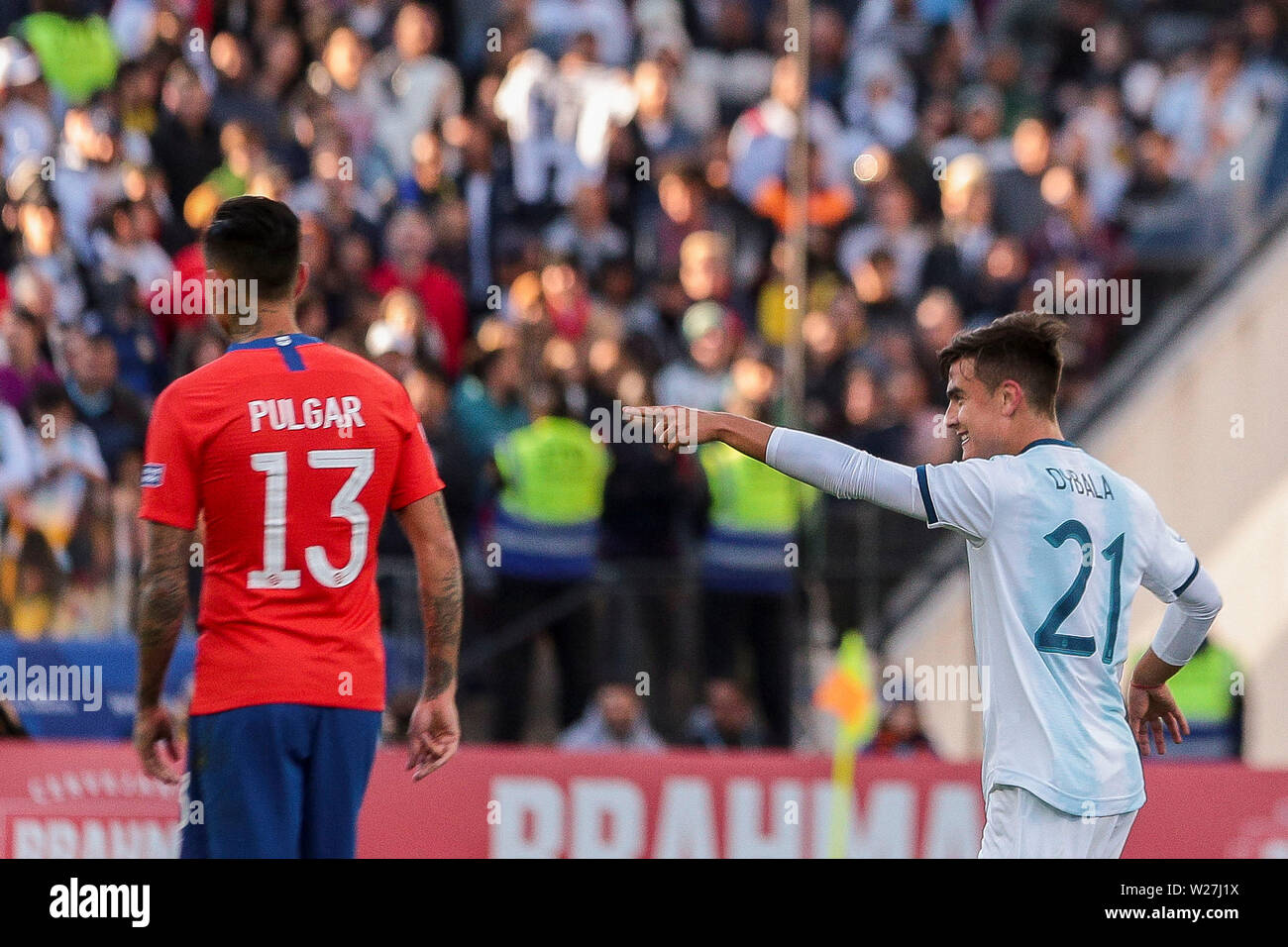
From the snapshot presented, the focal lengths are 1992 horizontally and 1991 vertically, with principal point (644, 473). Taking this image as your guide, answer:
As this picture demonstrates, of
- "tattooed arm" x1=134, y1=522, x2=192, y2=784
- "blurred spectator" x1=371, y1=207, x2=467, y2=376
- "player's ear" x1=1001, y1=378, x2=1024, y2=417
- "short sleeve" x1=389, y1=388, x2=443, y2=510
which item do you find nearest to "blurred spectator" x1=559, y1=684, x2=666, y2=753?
"blurred spectator" x1=371, y1=207, x2=467, y2=376

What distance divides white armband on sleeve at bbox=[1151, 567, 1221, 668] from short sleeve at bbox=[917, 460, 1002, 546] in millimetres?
670

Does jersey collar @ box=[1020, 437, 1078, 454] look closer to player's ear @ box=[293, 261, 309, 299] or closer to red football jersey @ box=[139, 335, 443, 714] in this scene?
red football jersey @ box=[139, 335, 443, 714]

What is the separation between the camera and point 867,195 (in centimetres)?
1266

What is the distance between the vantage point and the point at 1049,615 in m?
4.77

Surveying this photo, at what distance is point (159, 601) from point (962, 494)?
2.02 metres

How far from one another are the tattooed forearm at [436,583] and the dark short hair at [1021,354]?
4.77 feet

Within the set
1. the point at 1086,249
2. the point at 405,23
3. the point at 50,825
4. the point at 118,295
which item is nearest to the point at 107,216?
the point at 118,295

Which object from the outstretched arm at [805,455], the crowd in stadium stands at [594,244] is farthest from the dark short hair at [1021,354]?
the crowd in stadium stands at [594,244]

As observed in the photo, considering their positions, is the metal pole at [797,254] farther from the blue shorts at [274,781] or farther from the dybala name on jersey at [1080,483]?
the blue shorts at [274,781]

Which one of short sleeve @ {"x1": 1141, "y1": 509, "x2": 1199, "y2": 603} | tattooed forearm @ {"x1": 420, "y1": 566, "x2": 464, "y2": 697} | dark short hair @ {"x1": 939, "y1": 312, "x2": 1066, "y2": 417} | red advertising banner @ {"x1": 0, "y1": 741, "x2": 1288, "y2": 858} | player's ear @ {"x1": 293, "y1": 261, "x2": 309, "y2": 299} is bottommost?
red advertising banner @ {"x1": 0, "y1": 741, "x2": 1288, "y2": 858}

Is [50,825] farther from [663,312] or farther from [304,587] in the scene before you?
[663,312]

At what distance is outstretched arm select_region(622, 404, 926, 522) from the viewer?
462cm

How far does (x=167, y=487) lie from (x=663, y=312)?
6.77 meters

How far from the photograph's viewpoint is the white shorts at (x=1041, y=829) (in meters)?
4.75
